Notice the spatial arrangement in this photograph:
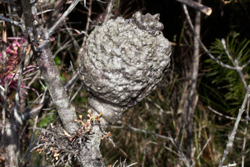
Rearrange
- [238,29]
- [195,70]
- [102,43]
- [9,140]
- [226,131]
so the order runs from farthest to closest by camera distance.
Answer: [226,131] → [238,29] → [195,70] → [9,140] → [102,43]

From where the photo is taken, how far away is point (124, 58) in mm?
567

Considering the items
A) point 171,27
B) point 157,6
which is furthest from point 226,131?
point 157,6

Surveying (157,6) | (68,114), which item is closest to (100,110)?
(68,114)

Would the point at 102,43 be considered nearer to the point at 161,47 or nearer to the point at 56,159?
the point at 161,47

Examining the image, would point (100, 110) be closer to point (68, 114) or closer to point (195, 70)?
point (68, 114)

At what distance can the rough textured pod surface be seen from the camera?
57 cm

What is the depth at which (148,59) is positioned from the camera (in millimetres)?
582

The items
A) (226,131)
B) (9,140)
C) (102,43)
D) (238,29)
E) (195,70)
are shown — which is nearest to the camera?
(102,43)

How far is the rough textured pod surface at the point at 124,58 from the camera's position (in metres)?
0.57

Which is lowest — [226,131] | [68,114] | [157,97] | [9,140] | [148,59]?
[226,131]

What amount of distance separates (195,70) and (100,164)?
103 centimetres

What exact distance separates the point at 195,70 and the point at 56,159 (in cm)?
109

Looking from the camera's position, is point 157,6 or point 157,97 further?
point 157,97

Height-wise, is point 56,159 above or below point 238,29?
below
